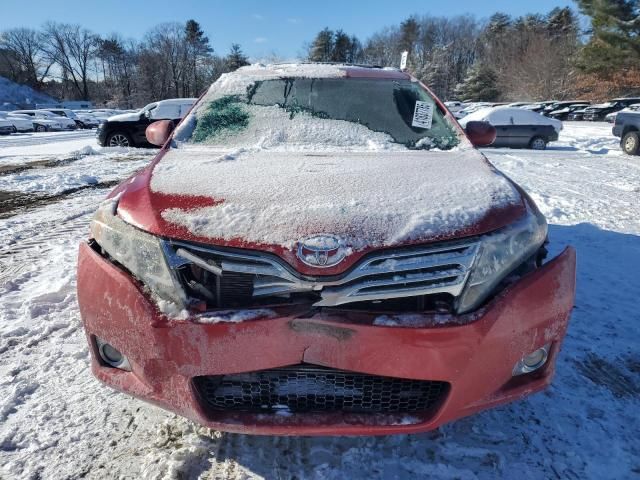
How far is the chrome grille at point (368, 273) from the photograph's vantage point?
1.49 meters

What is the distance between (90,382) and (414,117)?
2.40 m

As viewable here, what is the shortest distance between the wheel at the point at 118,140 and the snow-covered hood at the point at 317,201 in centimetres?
1278

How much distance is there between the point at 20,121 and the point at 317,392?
1261 inches

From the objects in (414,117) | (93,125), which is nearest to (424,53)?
(93,125)

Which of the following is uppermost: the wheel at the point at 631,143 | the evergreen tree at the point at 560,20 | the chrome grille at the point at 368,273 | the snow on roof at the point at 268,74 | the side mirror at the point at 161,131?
the evergreen tree at the point at 560,20

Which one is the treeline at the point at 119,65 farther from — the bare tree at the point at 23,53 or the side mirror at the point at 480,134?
the side mirror at the point at 480,134

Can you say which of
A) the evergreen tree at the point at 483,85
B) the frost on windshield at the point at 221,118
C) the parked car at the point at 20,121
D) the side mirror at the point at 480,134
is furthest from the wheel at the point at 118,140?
the evergreen tree at the point at 483,85

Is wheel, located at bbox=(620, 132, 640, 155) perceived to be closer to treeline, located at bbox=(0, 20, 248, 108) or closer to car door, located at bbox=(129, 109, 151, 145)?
car door, located at bbox=(129, 109, 151, 145)

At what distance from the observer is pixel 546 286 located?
1.62 m

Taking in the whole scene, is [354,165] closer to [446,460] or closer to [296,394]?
[296,394]

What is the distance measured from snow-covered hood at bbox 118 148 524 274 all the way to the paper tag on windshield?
661 millimetres

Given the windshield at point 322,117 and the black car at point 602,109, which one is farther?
the black car at point 602,109

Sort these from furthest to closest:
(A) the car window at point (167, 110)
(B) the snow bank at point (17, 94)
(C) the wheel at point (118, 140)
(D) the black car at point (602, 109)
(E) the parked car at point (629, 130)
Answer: (B) the snow bank at point (17, 94) → (D) the black car at point (602, 109) → (A) the car window at point (167, 110) → (C) the wheel at point (118, 140) → (E) the parked car at point (629, 130)

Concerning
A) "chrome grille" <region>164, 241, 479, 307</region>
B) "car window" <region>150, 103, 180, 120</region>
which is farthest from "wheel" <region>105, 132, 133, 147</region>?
"chrome grille" <region>164, 241, 479, 307</region>
